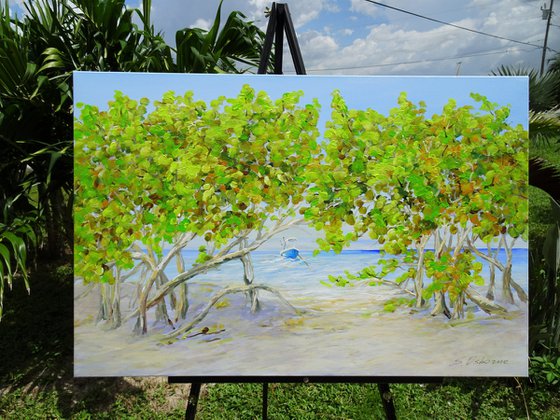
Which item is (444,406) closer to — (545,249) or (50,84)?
(545,249)

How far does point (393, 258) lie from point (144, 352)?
3.57 ft

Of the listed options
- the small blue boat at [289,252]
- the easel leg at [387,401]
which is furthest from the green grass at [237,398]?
the small blue boat at [289,252]

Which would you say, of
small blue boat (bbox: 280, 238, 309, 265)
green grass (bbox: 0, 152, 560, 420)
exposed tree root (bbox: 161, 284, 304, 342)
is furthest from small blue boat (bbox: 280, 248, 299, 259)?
green grass (bbox: 0, 152, 560, 420)

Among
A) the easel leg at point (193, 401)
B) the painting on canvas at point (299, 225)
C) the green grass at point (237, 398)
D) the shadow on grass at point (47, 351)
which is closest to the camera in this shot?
the painting on canvas at point (299, 225)

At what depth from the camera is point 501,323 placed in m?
1.96

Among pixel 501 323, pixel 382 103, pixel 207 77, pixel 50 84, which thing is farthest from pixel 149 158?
pixel 50 84

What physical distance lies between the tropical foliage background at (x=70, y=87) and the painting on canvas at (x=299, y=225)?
1166 mm

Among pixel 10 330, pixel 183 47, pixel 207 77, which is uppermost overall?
pixel 183 47

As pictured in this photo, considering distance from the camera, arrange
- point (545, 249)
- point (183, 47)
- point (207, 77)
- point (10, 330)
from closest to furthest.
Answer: point (207, 77)
point (545, 249)
point (183, 47)
point (10, 330)

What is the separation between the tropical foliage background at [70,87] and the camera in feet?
9.87

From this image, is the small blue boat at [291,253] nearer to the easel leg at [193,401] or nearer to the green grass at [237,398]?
the easel leg at [193,401]

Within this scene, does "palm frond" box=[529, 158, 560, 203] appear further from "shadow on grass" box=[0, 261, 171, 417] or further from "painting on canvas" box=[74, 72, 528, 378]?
"shadow on grass" box=[0, 261, 171, 417]

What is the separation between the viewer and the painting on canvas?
1.89 meters
